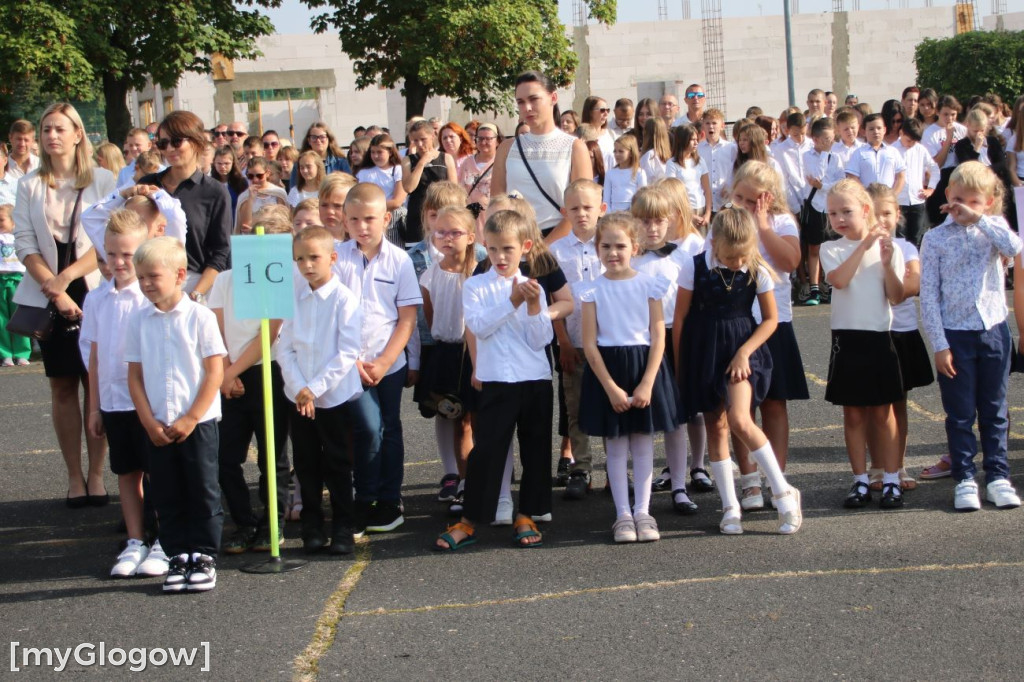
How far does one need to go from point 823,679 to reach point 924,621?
70cm

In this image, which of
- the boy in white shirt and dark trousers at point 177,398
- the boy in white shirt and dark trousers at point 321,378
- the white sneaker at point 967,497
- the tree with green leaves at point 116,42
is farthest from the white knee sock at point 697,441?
the tree with green leaves at point 116,42

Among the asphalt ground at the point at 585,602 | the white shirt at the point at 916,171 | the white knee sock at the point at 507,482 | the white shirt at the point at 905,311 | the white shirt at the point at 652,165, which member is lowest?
the asphalt ground at the point at 585,602

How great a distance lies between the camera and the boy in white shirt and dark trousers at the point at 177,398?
5418mm

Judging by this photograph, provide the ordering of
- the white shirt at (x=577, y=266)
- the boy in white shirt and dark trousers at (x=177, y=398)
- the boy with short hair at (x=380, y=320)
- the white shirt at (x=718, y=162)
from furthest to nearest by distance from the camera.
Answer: the white shirt at (x=718, y=162)
the white shirt at (x=577, y=266)
the boy with short hair at (x=380, y=320)
the boy in white shirt and dark trousers at (x=177, y=398)

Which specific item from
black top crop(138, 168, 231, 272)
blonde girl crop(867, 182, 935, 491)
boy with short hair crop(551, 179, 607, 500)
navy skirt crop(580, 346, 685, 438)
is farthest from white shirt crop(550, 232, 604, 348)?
black top crop(138, 168, 231, 272)

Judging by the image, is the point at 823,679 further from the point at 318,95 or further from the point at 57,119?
the point at 318,95

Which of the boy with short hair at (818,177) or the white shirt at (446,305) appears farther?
the boy with short hair at (818,177)

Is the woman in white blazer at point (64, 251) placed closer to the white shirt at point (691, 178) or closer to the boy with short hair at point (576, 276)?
the boy with short hair at point (576, 276)

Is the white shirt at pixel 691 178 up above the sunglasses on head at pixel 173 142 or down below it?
below

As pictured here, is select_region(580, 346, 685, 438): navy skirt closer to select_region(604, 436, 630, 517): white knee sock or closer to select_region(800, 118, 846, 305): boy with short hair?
select_region(604, 436, 630, 517): white knee sock

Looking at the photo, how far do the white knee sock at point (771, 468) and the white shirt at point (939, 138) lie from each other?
9230 millimetres

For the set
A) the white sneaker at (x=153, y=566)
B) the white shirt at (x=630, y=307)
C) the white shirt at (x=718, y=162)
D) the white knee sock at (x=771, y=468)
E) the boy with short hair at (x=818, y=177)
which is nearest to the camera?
the white sneaker at (x=153, y=566)

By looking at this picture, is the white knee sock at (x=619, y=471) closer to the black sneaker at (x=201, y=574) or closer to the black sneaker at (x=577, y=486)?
the black sneaker at (x=577, y=486)

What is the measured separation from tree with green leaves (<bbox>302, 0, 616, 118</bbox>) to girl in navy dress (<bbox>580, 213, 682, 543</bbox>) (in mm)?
22855
